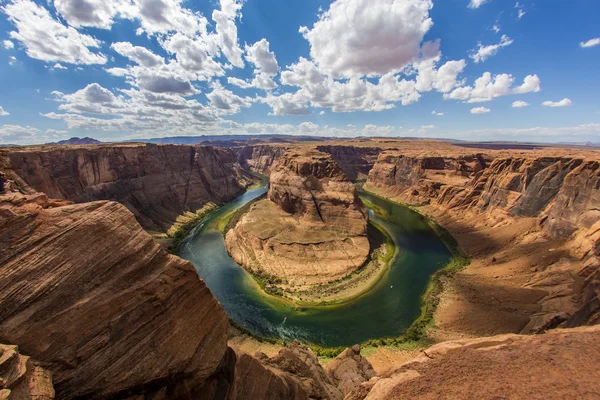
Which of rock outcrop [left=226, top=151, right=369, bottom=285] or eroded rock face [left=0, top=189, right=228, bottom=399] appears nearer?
eroded rock face [left=0, top=189, right=228, bottom=399]

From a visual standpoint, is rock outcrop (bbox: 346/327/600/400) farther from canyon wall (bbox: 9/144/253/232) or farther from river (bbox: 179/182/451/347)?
canyon wall (bbox: 9/144/253/232)

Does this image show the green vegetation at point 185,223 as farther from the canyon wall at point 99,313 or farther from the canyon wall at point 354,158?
the canyon wall at point 354,158

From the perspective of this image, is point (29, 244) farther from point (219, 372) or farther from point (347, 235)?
point (347, 235)

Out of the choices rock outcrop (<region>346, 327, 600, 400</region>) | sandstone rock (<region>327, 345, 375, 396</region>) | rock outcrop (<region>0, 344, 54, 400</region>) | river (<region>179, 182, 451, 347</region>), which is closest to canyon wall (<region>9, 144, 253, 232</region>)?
river (<region>179, 182, 451, 347</region>)

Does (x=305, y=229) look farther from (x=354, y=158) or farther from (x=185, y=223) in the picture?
(x=354, y=158)

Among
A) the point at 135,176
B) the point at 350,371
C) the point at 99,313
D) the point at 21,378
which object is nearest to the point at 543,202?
the point at 350,371

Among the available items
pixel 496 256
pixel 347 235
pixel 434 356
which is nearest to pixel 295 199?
pixel 347 235
